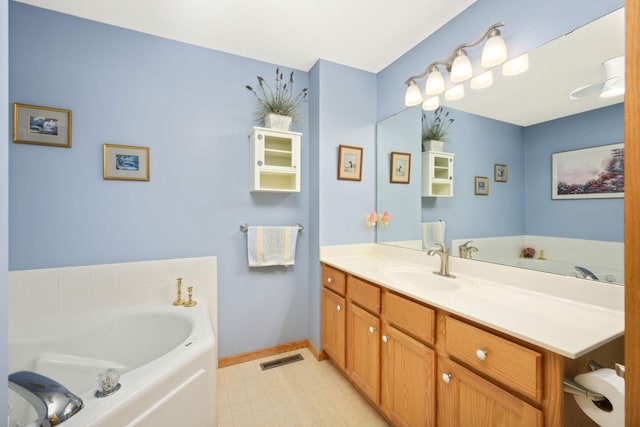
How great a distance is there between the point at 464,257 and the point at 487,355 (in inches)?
30.4

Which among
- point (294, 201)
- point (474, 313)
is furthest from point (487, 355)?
point (294, 201)

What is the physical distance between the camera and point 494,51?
1387 mm

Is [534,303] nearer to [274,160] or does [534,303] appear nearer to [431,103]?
[431,103]

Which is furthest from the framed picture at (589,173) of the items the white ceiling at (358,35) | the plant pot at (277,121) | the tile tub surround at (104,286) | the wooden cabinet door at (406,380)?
the tile tub surround at (104,286)

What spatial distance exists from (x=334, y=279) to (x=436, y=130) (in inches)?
51.9

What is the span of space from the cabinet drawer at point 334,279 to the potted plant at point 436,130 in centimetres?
113

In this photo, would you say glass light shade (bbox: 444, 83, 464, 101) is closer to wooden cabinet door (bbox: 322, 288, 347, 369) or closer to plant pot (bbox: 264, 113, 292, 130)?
plant pot (bbox: 264, 113, 292, 130)

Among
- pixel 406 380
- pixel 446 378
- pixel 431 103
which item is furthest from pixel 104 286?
pixel 431 103

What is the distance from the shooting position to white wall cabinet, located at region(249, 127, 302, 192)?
2.00 metres

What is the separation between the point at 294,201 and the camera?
91.4 inches

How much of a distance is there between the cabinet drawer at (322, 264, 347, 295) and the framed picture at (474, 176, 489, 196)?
3.34 feet

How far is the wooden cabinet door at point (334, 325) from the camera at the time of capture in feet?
6.12

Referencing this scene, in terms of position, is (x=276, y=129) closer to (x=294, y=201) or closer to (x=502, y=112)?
(x=294, y=201)

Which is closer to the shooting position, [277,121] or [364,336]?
[364,336]
